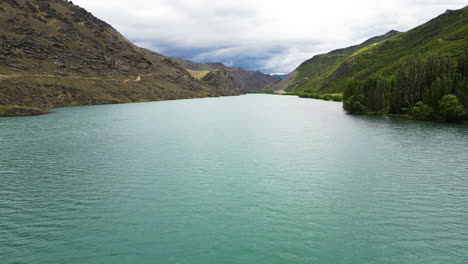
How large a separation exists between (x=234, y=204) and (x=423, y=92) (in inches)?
3789

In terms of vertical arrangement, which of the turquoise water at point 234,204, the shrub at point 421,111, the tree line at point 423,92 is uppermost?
the tree line at point 423,92

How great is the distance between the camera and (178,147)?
58719mm

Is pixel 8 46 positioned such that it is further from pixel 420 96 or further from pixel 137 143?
pixel 420 96

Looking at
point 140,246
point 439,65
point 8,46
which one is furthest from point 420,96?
point 8,46

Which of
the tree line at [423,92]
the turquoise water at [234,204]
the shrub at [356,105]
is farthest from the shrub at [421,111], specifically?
the turquoise water at [234,204]

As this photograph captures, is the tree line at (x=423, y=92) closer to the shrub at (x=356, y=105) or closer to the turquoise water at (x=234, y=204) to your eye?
the shrub at (x=356, y=105)

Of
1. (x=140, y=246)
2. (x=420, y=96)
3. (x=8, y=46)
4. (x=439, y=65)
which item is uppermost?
(x=8, y=46)

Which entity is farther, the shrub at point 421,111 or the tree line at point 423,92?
the shrub at point 421,111

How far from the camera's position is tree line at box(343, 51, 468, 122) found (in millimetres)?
85438

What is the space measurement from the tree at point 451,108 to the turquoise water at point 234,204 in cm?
3150

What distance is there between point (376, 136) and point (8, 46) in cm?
23791

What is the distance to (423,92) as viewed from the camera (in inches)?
3844

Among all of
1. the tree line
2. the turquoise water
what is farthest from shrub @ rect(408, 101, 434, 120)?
the turquoise water

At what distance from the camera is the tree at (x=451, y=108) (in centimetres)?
8331
